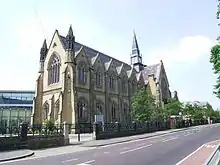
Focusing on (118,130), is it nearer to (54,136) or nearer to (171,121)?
(54,136)

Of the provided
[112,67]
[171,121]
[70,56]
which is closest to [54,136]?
[70,56]

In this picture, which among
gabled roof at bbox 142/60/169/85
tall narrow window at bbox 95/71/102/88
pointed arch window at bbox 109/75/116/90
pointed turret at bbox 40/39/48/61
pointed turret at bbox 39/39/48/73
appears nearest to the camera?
pointed turret at bbox 39/39/48/73

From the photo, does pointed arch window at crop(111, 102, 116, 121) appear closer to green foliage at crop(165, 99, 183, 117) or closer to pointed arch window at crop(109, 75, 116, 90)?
pointed arch window at crop(109, 75, 116, 90)

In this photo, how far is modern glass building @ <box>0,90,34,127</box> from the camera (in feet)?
190

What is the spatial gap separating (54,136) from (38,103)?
23.9m

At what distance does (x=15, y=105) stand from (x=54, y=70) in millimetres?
23298

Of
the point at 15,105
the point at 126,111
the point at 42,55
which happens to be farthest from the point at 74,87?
the point at 15,105

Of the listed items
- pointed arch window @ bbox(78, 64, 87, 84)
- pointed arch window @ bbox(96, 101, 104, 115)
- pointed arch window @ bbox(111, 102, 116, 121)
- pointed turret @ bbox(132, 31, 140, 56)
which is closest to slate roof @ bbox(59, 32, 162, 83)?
pointed arch window @ bbox(78, 64, 87, 84)

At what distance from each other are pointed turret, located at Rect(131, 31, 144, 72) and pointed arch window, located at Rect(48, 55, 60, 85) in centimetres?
3906

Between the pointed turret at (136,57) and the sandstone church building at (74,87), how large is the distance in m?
23.9

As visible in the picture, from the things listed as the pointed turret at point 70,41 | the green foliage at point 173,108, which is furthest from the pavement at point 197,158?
the green foliage at point 173,108

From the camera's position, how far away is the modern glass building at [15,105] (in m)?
57.8

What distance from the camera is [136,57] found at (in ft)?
264

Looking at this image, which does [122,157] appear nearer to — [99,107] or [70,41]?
[70,41]
